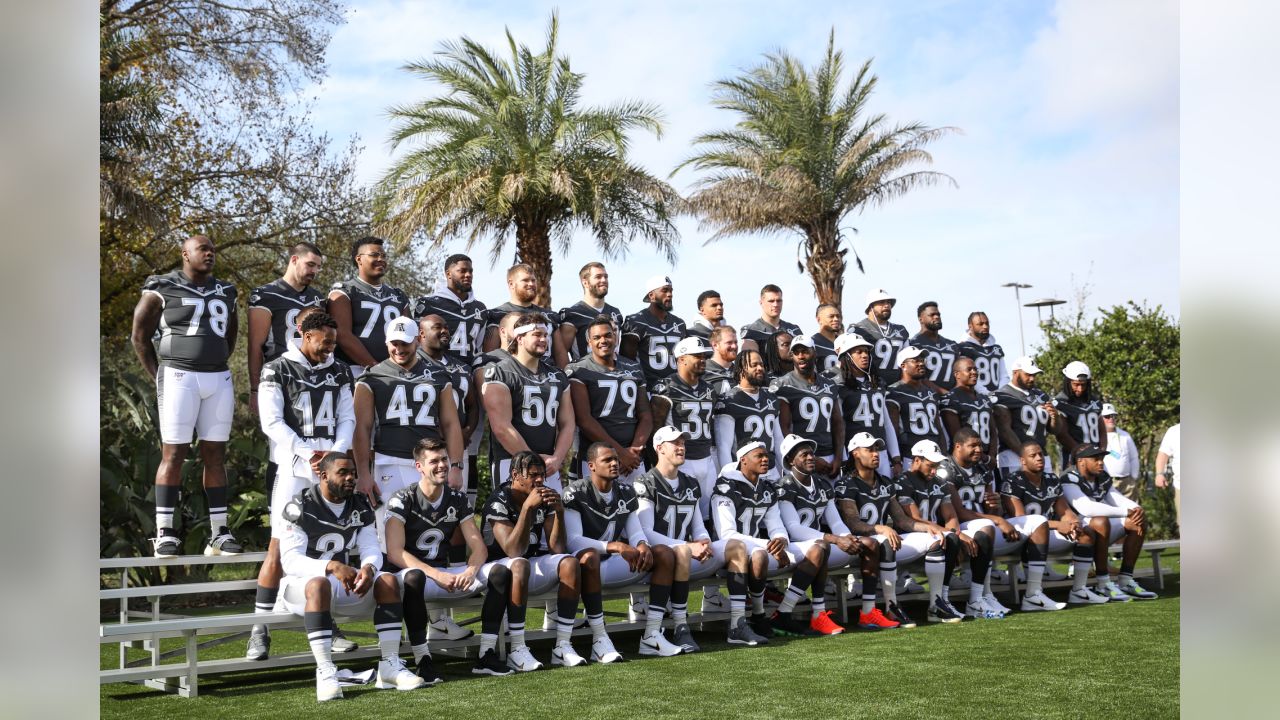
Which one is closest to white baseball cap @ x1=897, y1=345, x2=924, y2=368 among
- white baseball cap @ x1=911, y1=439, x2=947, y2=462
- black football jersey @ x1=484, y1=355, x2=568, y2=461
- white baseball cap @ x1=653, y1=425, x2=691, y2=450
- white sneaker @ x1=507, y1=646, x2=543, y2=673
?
white baseball cap @ x1=911, y1=439, x2=947, y2=462

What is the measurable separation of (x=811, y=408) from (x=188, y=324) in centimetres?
516

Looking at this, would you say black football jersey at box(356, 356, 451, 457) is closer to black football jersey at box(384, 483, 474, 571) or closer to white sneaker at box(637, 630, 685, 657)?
black football jersey at box(384, 483, 474, 571)

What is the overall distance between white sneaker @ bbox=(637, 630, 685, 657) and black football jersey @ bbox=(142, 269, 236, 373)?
3614 mm

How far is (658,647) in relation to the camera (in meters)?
7.96

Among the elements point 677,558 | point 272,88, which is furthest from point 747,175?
point 677,558

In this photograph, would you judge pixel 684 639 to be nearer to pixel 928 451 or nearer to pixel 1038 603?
pixel 928 451

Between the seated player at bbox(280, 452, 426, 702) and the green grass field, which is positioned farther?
the seated player at bbox(280, 452, 426, 702)

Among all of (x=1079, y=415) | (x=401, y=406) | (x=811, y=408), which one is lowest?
(x=1079, y=415)

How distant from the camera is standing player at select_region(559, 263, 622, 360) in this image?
30.5ft

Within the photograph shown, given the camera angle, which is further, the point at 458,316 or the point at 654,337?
the point at 654,337

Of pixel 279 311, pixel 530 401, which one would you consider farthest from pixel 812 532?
pixel 279 311

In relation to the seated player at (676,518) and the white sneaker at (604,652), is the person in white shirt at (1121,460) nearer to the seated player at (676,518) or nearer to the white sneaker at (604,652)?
the seated player at (676,518)
